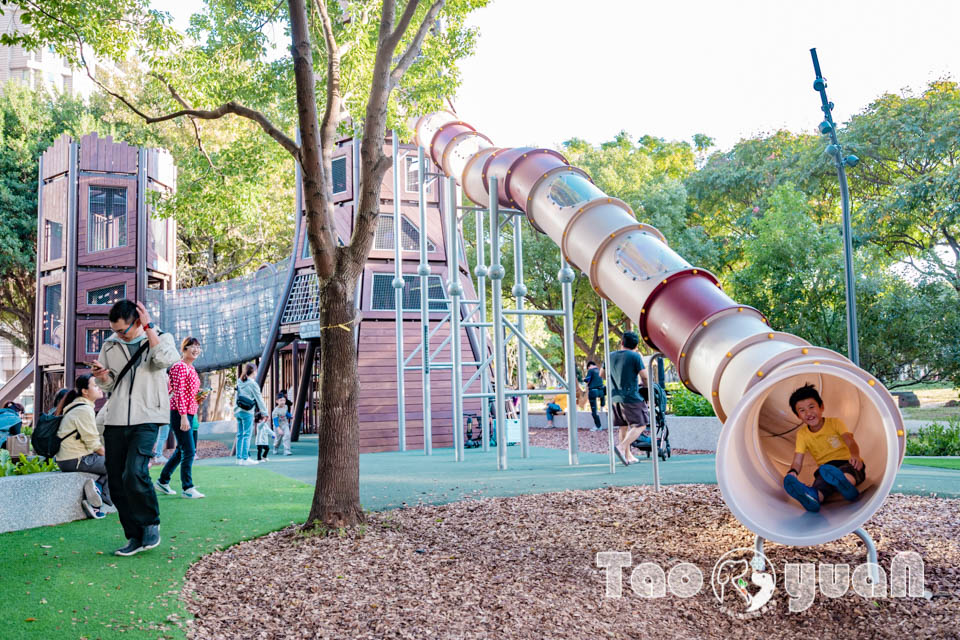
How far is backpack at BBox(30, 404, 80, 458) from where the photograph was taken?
672 centimetres

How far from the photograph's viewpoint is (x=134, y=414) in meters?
5.16

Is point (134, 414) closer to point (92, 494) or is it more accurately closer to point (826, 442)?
point (92, 494)

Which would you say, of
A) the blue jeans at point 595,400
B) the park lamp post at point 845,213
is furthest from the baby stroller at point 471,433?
the park lamp post at point 845,213

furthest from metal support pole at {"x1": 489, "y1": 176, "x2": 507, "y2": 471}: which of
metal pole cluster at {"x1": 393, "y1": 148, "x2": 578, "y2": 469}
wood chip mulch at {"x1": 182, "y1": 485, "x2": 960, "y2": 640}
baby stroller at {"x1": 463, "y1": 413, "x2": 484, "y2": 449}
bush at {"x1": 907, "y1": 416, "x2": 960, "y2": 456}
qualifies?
bush at {"x1": 907, "y1": 416, "x2": 960, "y2": 456}

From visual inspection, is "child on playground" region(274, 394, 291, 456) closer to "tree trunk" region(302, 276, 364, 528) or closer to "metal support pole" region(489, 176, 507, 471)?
"metal support pole" region(489, 176, 507, 471)

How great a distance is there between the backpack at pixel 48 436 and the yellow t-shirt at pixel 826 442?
6.13 metres

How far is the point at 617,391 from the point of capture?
9.80 metres

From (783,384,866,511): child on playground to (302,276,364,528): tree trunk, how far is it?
3329 mm

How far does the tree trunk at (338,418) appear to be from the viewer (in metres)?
5.98

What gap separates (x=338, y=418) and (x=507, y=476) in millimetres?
3694

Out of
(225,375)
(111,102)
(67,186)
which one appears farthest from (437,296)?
(111,102)

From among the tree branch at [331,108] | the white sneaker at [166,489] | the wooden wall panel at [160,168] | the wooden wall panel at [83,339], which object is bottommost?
the white sneaker at [166,489]

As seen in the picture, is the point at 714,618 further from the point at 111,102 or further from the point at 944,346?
the point at 111,102

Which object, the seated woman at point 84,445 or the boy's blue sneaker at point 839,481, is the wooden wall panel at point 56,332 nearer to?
the seated woman at point 84,445
